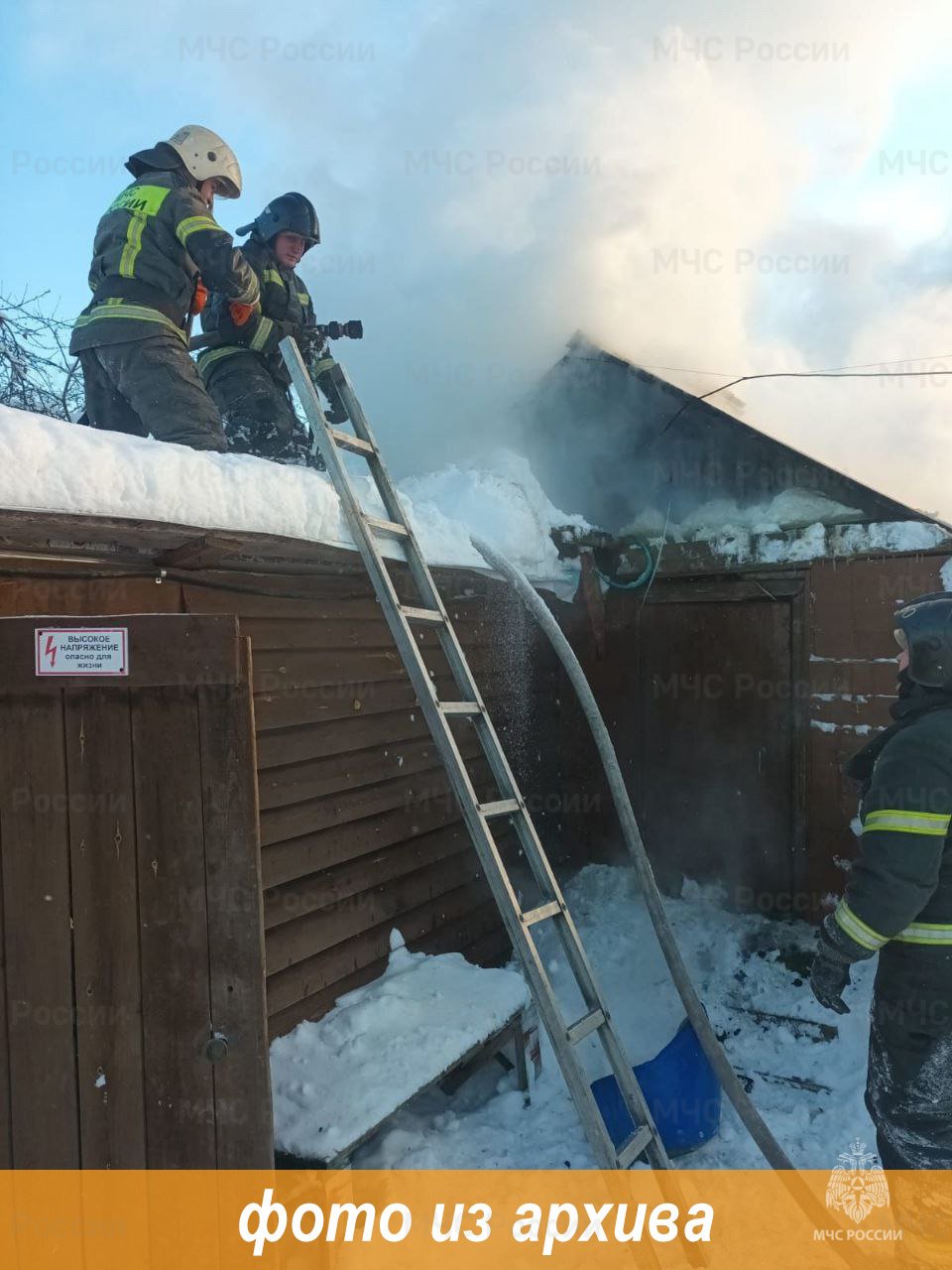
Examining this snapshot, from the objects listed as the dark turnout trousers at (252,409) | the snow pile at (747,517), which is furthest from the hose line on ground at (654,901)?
the snow pile at (747,517)

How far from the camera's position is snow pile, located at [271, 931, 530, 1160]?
121 inches

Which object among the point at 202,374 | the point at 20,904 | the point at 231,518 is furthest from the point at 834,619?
the point at 20,904

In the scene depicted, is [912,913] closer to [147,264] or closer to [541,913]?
[541,913]

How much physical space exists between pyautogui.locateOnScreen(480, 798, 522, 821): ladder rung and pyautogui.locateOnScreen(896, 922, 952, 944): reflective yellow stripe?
152 centimetres

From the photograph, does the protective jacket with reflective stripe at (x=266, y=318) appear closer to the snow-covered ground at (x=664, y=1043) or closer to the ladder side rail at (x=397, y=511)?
the ladder side rail at (x=397, y=511)

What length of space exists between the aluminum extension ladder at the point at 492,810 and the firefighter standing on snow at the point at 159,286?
51cm

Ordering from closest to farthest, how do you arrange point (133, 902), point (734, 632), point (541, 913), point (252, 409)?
point (133, 902), point (541, 913), point (252, 409), point (734, 632)

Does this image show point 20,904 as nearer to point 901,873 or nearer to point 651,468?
point 901,873

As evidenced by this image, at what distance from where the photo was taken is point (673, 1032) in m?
4.66

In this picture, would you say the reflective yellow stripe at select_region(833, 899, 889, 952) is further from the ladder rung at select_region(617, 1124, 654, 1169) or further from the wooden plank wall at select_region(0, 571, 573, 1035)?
the wooden plank wall at select_region(0, 571, 573, 1035)

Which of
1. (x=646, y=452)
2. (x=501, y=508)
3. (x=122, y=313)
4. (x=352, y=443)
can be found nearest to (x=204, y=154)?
(x=122, y=313)

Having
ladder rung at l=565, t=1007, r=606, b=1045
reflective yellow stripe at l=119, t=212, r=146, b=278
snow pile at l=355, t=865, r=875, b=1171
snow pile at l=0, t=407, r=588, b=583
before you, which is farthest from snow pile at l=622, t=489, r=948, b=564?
reflective yellow stripe at l=119, t=212, r=146, b=278

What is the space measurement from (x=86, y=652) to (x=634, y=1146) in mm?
2691

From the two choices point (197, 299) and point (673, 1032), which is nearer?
point (197, 299)
